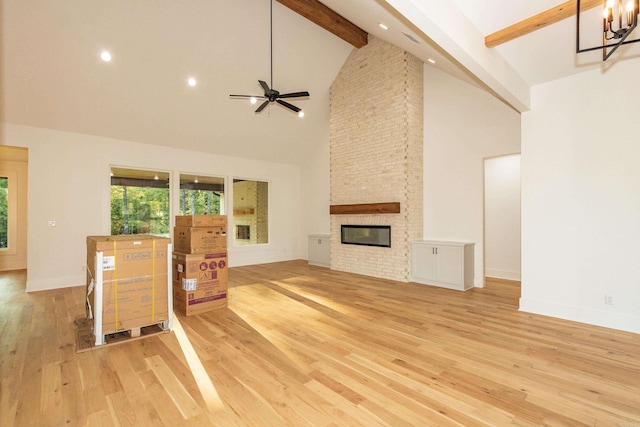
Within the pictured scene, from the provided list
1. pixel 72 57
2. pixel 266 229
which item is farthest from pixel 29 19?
pixel 266 229

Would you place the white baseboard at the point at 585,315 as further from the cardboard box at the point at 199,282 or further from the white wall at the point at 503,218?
the cardboard box at the point at 199,282

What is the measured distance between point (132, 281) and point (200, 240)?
1152 mm

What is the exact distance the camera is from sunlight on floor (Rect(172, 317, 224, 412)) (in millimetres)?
2096

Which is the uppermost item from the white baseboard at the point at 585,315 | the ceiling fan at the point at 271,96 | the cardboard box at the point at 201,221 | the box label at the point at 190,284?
the ceiling fan at the point at 271,96

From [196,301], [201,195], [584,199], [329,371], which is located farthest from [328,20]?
[329,371]

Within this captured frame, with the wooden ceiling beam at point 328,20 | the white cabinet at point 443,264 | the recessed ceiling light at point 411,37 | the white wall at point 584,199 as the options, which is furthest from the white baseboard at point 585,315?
the wooden ceiling beam at point 328,20

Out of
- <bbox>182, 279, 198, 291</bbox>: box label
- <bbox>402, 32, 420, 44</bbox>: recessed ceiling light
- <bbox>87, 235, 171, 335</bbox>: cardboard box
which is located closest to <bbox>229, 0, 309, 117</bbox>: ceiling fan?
<bbox>402, 32, 420, 44</bbox>: recessed ceiling light

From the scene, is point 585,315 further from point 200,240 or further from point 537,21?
point 200,240

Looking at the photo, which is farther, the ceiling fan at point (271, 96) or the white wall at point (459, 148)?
the white wall at point (459, 148)

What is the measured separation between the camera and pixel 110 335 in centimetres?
333

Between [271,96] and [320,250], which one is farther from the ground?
[271,96]

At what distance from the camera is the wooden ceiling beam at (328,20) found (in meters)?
5.21

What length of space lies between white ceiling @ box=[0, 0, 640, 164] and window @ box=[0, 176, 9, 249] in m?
3.90

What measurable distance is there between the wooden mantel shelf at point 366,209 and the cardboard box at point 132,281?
3944mm
